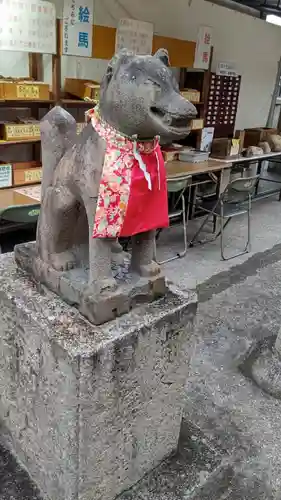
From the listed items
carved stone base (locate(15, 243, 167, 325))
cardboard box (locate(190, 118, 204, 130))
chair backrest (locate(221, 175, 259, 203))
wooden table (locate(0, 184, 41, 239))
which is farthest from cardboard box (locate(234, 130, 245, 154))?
carved stone base (locate(15, 243, 167, 325))

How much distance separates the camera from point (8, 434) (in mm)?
1472

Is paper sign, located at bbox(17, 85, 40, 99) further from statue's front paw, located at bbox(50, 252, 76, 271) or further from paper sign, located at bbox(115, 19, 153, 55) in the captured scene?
statue's front paw, located at bbox(50, 252, 76, 271)

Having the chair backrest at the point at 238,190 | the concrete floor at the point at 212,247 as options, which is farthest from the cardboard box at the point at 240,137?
the chair backrest at the point at 238,190

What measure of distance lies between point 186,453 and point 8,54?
294 centimetres

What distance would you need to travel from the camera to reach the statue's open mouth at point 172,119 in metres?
0.90

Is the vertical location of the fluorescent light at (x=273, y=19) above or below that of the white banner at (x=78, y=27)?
above

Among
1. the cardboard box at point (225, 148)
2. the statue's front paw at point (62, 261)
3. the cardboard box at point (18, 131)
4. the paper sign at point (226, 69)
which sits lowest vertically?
the cardboard box at point (225, 148)

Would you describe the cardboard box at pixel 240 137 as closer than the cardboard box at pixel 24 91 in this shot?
No

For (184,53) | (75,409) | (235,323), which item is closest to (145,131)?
(75,409)

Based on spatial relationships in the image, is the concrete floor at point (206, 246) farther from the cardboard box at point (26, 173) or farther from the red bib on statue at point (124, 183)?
the red bib on statue at point (124, 183)

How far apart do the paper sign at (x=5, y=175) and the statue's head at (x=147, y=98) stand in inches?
86.6

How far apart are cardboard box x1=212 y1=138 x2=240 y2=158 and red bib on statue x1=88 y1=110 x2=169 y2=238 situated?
368 cm

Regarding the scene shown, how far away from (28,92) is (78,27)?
0.64 m

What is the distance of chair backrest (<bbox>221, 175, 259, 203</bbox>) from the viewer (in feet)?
11.2
